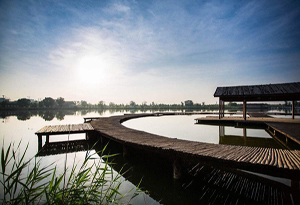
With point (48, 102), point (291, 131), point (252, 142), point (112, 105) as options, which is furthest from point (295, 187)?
point (112, 105)

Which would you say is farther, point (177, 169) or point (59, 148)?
point (59, 148)

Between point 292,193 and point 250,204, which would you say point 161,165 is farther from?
point 292,193

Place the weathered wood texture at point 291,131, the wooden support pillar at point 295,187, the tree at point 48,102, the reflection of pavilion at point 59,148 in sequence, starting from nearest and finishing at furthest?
the wooden support pillar at point 295,187, the weathered wood texture at point 291,131, the reflection of pavilion at point 59,148, the tree at point 48,102

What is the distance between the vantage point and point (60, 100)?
10381cm

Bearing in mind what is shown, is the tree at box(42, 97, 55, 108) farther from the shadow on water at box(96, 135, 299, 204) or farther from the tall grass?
the shadow on water at box(96, 135, 299, 204)

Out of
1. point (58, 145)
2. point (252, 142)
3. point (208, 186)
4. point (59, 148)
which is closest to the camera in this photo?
point (208, 186)

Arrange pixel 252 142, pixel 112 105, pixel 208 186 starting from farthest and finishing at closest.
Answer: pixel 112 105
pixel 252 142
pixel 208 186

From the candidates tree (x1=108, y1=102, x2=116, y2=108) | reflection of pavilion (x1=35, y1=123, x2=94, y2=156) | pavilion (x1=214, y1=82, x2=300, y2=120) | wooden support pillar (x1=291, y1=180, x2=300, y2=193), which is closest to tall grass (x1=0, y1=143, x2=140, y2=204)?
reflection of pavilion (x1=35, y1=123, x2=94, y2=156)

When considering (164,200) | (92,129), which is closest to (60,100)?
(92,129)

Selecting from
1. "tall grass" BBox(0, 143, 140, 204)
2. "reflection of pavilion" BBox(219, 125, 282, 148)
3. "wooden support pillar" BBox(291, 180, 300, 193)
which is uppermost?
"tall grass" BBox(0, 143, 140, 204)

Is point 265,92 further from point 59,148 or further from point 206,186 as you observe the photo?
point 59,148

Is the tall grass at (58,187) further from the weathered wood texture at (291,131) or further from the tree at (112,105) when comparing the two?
the tree at (112,105)

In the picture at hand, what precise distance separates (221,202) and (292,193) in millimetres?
1735

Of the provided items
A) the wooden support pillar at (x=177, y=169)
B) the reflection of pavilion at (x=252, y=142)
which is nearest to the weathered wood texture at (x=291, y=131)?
the reflection of pavilion at (x=252, y=142)
